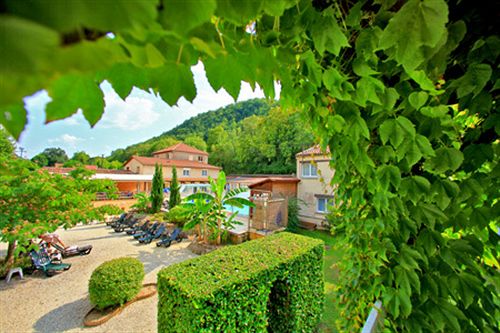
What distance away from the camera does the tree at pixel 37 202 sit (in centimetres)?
507

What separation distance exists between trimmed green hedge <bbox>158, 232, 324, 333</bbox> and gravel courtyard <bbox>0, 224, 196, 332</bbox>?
2620 millimetres

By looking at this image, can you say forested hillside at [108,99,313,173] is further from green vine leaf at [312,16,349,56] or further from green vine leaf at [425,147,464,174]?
green vine leaf at [312,16,349,56]

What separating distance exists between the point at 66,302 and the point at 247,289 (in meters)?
5.67

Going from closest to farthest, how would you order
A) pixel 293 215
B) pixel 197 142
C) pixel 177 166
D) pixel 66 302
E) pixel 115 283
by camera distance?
pixel 115 283
pixel 66 302
pixel 293 215
pixel 177 166
pixel 197 142

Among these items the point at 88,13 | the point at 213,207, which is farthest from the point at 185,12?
the point at 213,207

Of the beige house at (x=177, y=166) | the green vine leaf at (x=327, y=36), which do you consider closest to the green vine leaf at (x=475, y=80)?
the green vine leaf at (x=327, y=36)

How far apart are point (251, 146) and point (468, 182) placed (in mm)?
34962

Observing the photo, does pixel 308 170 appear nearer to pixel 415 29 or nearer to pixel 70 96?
pixel 415 29

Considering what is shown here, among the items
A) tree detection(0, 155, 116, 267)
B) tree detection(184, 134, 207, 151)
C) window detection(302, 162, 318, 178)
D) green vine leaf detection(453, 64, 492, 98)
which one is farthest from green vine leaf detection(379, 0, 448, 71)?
tree detection(184, 134, 207, 151)

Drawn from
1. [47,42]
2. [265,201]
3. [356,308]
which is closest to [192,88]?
[47,42]

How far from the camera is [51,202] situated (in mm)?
5707

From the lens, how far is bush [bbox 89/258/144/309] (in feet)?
17.7

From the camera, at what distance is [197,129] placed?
191 feet

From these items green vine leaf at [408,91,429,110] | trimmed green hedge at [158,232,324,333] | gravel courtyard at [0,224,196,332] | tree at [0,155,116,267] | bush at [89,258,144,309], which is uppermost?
green vine leaf at [408,91,429,110]
